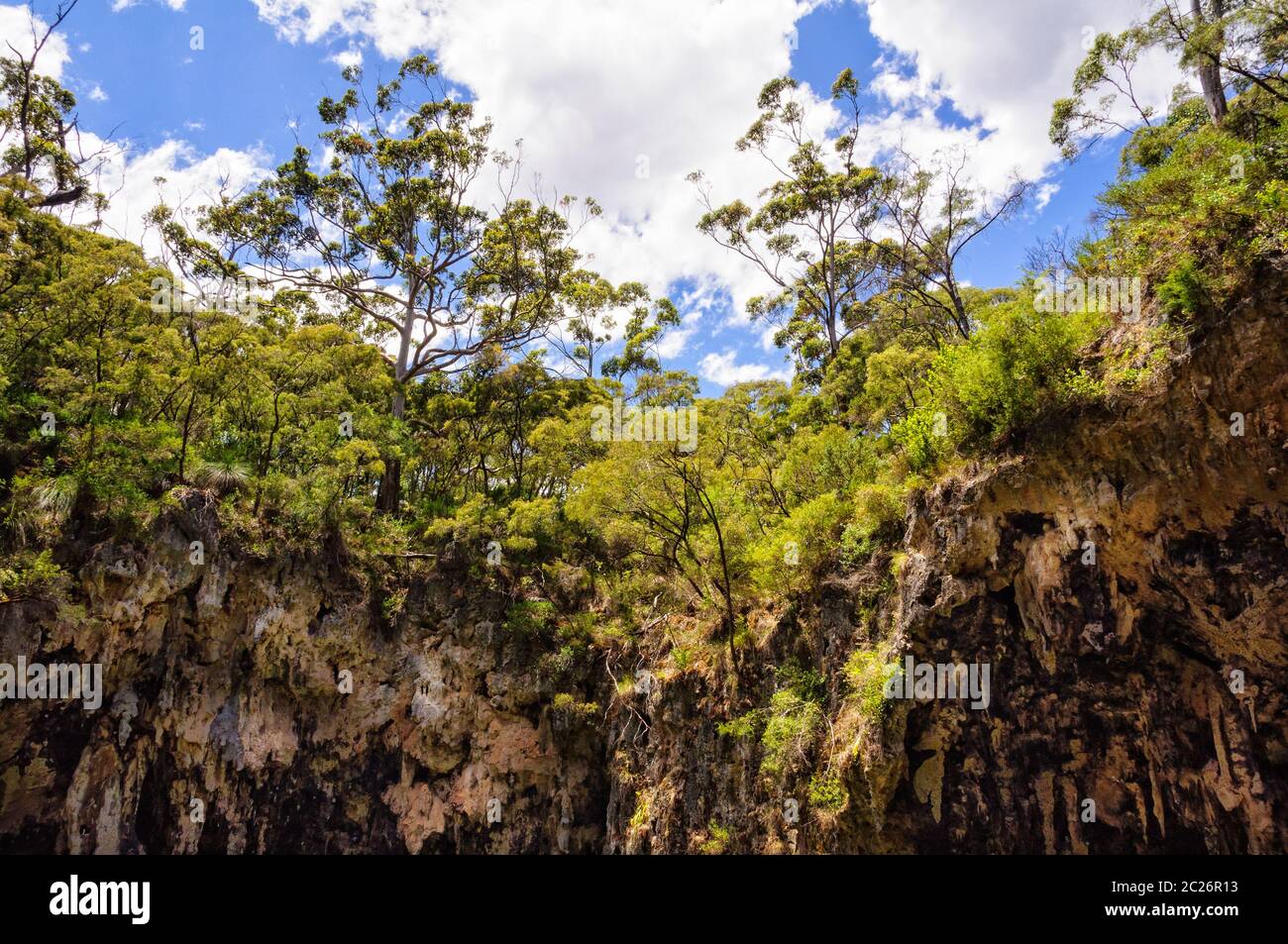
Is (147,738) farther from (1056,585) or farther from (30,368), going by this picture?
(1056,585)

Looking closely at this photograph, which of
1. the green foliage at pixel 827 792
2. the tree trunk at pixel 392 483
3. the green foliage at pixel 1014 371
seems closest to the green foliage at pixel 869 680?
the green foliage at pixel 827 792

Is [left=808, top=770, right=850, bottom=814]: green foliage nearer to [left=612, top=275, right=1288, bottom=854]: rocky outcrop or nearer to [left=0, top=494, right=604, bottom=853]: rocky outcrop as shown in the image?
[left=612, top=275, right=1288, bottom=854]: rocky outcrop

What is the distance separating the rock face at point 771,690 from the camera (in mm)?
7176

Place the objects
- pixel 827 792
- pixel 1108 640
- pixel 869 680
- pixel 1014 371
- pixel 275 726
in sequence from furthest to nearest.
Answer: pixel 275 726
pixel 827 792
pixel 869 680
pixel 1014 371
pixel 1108 640

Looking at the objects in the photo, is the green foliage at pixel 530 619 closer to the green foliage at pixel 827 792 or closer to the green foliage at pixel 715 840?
the green foliage at pixel 715 840

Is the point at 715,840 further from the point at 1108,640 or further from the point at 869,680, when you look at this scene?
the point at 1108,640

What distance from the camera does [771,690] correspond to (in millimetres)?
11344

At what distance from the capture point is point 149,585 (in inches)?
548

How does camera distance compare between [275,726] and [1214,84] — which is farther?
[275,726]

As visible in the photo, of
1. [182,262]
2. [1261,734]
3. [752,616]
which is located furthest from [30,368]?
[1261,734]

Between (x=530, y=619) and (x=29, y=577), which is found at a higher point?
(x=29, y=577)

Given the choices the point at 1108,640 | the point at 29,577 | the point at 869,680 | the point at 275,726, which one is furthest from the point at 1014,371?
the point at 29,577

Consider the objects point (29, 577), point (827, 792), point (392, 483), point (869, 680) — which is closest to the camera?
point (869, 680)

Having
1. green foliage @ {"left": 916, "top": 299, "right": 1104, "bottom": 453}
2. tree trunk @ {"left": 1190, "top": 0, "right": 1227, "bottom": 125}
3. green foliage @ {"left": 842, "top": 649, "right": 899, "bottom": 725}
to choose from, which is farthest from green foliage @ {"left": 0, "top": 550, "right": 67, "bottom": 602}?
tree trunk @ {"left": 1190, "top": 0, "right": 1227, "bottom": 125}
